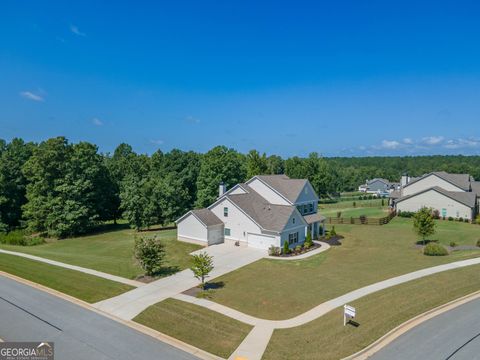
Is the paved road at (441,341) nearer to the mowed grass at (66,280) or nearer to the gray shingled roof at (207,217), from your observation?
the mowed grass at (66,280)

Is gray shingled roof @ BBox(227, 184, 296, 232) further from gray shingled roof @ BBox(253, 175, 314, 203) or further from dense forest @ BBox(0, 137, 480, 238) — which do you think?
dense forest @ BBox(0, 137, 480, 238)

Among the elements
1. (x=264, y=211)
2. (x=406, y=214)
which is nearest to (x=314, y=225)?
(x=264, y=211)

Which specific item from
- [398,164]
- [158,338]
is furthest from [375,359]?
[398,164]

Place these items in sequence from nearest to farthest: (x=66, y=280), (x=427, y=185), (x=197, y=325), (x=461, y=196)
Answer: (x=197, y=325) < (x=66, y=280) < (x=461, y=196) < (x=427, y=185)

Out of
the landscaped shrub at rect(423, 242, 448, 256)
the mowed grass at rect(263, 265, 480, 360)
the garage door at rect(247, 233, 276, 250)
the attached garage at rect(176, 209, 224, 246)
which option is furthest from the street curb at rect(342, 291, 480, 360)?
the attached garage at rect(176, 209, 224, 246)

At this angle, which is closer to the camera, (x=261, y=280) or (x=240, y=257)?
(x=261, y=280)

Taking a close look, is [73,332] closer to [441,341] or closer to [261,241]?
[441,341]

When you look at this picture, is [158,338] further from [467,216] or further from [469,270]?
[467,216]
